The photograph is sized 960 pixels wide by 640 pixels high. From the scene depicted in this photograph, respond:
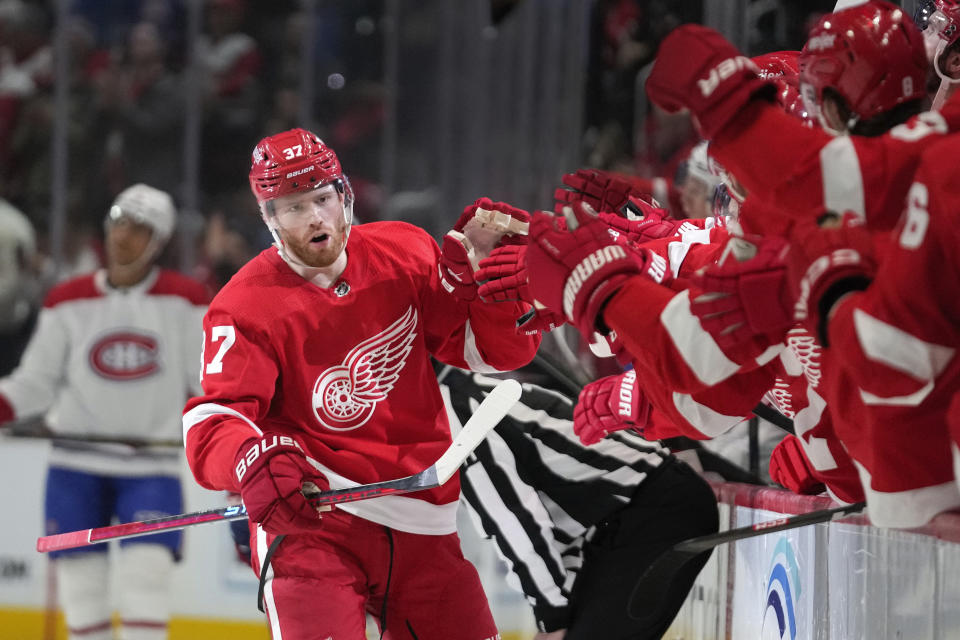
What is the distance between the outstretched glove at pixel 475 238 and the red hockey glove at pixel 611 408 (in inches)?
11.7

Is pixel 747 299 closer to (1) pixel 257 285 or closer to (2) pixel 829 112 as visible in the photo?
(2) pixel 829 112

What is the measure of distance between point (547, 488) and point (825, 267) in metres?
1.52

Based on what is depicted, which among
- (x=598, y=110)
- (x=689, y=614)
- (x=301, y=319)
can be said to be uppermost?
(x=598, y=110)

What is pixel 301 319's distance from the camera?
7.12ft

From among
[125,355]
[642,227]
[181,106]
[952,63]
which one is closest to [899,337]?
[952,63]

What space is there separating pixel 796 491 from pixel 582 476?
0.65 meters

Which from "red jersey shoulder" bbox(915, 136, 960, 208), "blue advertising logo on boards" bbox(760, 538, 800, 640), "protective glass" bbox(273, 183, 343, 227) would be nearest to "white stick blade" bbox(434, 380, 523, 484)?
"protective glass" bbox(273, 183, 343, 227)

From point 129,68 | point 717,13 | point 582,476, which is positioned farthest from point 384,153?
point 582,476

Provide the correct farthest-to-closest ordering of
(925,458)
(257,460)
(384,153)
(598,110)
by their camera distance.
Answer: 1. (384,153)
2. (598,110)
3. (257,460)
4. (925,458)

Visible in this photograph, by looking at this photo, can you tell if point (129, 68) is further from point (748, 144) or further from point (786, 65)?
point (748, 144)

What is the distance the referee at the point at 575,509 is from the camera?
8.64 feet

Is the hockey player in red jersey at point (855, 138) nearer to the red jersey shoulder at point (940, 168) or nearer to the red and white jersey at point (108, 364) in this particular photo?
the red jersey shoulder at point (940, 168)

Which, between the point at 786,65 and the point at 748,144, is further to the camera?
the point at 786,65

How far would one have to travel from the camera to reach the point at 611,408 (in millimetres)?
2146
